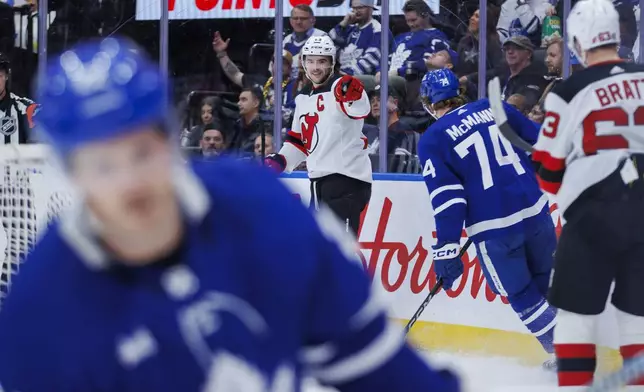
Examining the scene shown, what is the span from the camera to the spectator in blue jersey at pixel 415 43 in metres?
5.11

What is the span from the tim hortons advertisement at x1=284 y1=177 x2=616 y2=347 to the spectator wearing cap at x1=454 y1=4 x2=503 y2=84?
0.50 m

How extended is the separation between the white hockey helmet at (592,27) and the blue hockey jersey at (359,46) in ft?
6.98

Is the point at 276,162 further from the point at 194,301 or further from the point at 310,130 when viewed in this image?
the point at 194,301

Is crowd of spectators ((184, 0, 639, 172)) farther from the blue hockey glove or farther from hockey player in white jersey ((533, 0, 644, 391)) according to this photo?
hockey player in white jersey ((533, 0, 644, 391))

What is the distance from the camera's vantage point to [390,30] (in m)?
5.18

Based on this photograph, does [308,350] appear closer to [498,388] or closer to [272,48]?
[498,388]

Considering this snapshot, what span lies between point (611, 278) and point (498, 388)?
3.62 feet

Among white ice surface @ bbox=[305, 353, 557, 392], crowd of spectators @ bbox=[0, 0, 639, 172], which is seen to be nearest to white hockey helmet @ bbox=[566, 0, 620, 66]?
white ice surface @ bbox=[305, 353, 557, 392]

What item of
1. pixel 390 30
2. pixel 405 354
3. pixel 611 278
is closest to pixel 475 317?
pixel 390 30

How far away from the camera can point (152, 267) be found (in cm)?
101

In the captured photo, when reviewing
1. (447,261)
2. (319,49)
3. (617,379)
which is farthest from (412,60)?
(617,379)

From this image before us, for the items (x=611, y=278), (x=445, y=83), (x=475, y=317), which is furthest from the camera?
(x=475, y=317)

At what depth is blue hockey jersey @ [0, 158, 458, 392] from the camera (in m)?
1.02

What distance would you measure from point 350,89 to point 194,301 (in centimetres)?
404
